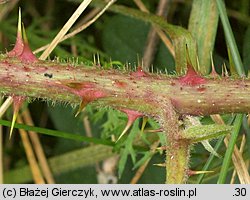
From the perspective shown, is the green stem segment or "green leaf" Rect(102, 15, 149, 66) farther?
"green leaf" Rect(102, 15, 149, 66)

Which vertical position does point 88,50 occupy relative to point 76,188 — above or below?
above

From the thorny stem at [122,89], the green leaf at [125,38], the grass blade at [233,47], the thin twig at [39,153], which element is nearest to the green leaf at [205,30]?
the grass blade at [233,47]

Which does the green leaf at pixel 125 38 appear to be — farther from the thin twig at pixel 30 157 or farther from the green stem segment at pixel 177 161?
the green stem segment at pixel 177 161

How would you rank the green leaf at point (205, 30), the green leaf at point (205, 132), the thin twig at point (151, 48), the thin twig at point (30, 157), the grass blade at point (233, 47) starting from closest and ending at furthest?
the green leaf at point (205, 132)
the grass blade at point (233, 47)
the green leaf at point (205, 30)
the thin twig at point (151, 48)
the thin twig at point (30, 157)

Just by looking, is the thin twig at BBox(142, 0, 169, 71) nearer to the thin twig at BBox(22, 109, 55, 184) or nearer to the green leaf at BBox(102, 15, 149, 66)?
the green leaf at BBox(102, 15, 149, 66)

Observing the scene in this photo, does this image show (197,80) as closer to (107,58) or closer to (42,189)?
(42,189)

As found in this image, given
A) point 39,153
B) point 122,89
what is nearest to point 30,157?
point 39,153

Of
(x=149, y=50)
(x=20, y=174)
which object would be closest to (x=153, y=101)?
(x=149, y=50)

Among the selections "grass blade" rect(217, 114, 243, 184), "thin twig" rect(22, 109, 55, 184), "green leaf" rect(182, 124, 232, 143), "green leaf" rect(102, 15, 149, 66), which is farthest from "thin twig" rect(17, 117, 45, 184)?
"green leaf" rect(182, 124, 232, 143)
